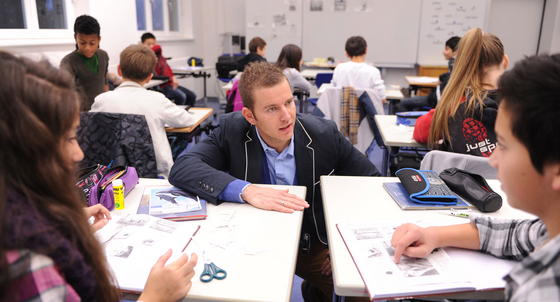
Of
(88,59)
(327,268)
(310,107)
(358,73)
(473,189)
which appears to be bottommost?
(310,107)

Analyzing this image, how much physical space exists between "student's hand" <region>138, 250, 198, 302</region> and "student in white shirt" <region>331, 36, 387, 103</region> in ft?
11.6

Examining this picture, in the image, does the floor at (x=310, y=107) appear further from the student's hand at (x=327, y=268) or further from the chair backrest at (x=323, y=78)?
the chair backrest at (x=323, y=78)

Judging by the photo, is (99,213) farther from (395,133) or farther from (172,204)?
(395,133)

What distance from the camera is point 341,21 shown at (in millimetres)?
7680

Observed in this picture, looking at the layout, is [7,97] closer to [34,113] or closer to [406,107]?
[34,113]

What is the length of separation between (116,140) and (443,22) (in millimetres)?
6927

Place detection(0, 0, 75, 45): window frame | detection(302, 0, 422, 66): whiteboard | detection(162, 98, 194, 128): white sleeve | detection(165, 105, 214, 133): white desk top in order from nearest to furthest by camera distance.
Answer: detection(162, 98, 194, 128): white sleeve < detection(165, 105, 214, 133): white desk top < detection(0, 0, 75, 45): window frame < detection(302, 0, 422, 66): whiteboard

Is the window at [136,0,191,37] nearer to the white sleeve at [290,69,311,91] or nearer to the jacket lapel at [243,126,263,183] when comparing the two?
the white sleeve at [290,69,311,91]

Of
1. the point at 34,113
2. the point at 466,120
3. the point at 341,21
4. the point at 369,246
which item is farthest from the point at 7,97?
the point at 341,21

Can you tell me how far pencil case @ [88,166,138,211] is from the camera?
1321 millimetres

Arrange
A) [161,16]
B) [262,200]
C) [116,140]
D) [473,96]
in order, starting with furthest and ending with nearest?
[161,16] < [116,140] < [473,96] < [262,200]

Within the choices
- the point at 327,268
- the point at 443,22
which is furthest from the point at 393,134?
the point at 443,22

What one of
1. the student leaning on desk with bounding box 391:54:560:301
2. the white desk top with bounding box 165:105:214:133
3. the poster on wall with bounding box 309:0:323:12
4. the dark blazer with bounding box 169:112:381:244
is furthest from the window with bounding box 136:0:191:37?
the student leaning on desk with bounding box 391:54:560:301

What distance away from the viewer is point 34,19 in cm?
404
